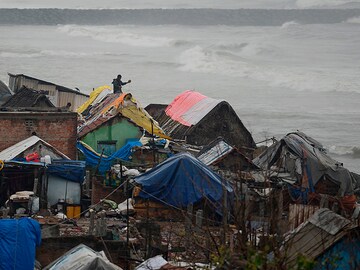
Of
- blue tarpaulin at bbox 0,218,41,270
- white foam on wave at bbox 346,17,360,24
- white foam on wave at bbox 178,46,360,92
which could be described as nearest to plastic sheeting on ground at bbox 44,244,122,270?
blue tarpaulin at bbox 0,218,41,270

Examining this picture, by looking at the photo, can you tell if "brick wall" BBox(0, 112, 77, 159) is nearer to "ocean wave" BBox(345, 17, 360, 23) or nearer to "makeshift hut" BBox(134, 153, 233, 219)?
"makeshift hut" BBox(134, 153, 233, 219)

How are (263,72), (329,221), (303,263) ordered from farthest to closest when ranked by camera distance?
(263,72) < (329,221) < (303,263)

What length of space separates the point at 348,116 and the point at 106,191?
28.2 meters

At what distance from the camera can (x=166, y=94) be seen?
178 ft

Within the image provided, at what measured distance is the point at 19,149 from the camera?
2100cm

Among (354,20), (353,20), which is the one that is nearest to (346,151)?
(354,20)

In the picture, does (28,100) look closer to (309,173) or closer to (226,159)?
(226,159)

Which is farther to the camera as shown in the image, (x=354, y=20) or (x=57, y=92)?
(x=354, y=20)

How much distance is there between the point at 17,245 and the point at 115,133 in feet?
40.6

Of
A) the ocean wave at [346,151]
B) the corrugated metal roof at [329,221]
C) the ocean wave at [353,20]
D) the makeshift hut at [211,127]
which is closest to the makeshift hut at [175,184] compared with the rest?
the corrugated metal roof at [329,221]

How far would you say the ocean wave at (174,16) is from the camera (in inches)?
5064

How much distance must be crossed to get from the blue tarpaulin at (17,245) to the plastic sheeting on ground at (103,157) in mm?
9614

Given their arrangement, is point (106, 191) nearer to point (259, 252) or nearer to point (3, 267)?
point (3, 267)

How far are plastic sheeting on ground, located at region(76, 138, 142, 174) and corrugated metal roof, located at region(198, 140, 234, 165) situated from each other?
212cm
